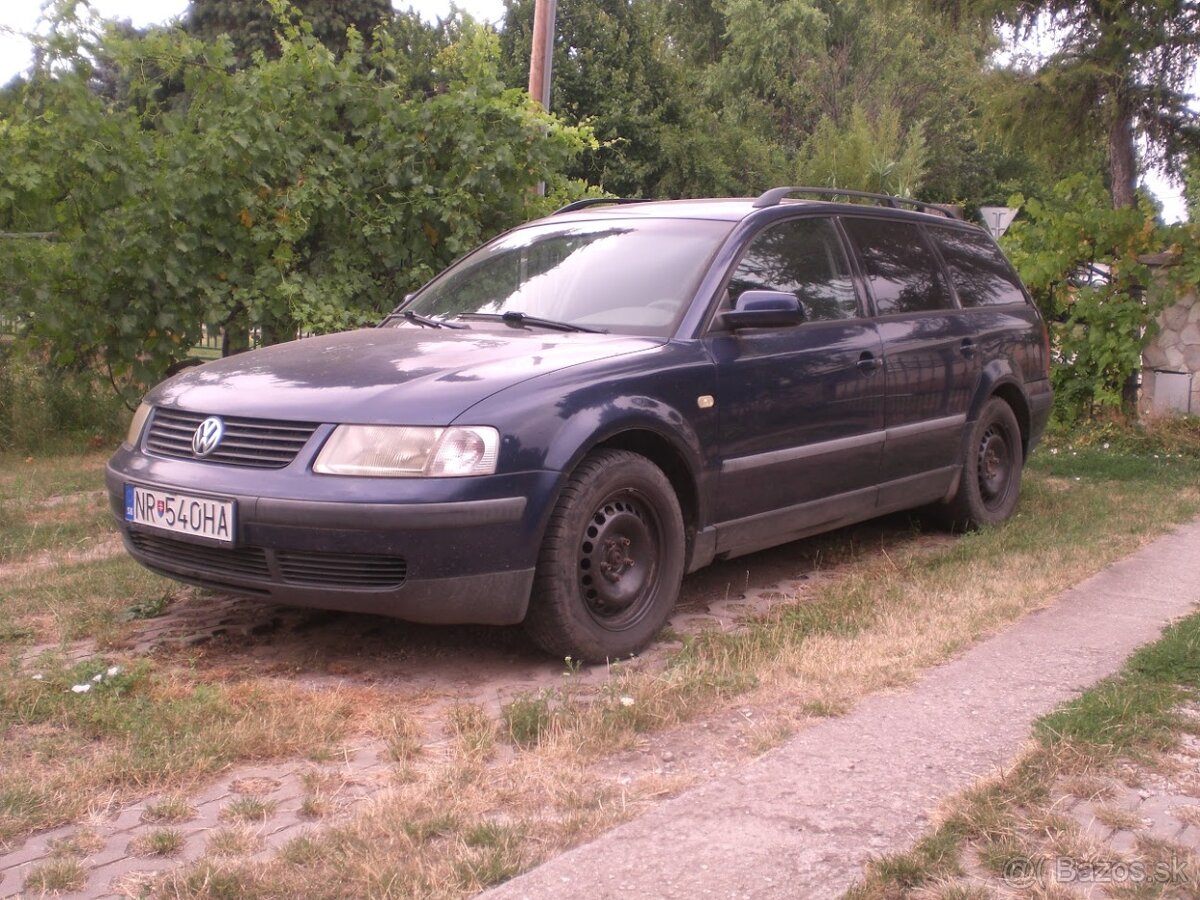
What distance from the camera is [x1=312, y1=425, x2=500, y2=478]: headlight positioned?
161 inches

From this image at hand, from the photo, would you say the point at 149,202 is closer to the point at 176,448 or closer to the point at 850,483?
the point at 176,448

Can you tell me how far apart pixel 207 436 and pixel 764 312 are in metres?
2.11

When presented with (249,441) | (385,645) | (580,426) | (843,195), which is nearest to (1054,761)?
(580,426)

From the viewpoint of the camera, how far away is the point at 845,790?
3.29 metres

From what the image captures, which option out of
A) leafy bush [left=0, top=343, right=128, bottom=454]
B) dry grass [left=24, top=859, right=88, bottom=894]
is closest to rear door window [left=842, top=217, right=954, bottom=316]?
dry grass [left=24, top=859, right=88, bottom=894]

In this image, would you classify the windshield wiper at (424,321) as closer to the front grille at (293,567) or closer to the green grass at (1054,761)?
the front grille at (293,567)

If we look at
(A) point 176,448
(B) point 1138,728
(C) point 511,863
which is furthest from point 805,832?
(A) point 176,448

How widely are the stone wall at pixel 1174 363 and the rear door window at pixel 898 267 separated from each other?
402 centimetres

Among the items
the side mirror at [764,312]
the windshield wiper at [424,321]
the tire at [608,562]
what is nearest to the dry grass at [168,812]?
the tire at [608,562]

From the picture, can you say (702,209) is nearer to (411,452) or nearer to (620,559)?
(620,559)

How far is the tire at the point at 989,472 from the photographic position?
6.82 m

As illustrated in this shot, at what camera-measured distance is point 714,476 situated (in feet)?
16.2

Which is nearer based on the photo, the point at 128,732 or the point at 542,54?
the point at 128,732

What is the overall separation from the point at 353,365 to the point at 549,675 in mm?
1276
